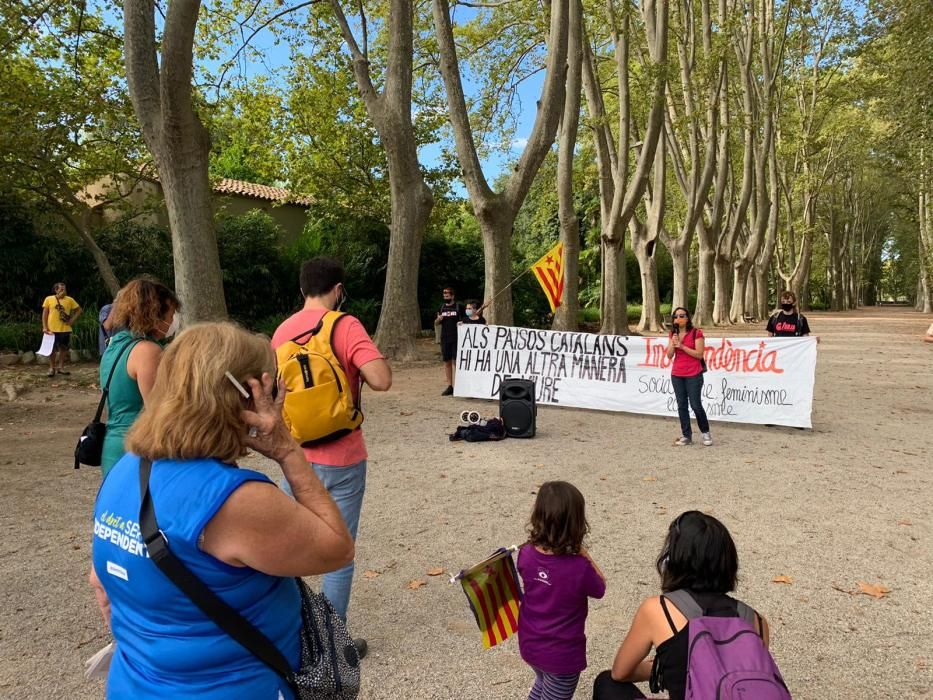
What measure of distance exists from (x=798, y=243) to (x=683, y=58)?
37387 mm

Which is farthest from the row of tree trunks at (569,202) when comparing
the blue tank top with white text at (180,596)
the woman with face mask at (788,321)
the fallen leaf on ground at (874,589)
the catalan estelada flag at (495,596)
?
the blue tank top with white text at (180,596)

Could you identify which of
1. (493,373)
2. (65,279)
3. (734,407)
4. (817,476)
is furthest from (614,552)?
(65,279)

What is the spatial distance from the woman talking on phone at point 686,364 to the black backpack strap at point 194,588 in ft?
23.7

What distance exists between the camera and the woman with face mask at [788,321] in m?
9.97

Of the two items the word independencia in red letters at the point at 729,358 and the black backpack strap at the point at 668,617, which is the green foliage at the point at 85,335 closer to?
the word independencia in red letters at the point at 729,358

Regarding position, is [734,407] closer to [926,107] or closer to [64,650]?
[64,650]

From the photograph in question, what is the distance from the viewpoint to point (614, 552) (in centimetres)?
477

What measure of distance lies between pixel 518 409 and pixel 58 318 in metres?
10.3

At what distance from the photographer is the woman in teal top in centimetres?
298

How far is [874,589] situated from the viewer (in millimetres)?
4141

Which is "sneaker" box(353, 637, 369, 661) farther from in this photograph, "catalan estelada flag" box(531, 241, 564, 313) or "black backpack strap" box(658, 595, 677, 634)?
"catalan estelada flag" box(531, 241, 564, 313)

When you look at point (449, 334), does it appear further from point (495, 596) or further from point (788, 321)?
point (495, 596)

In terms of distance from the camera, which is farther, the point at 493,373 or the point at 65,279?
the point at 65,279

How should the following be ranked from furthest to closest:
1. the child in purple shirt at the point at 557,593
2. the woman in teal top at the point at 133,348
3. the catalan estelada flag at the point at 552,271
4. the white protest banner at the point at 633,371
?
the catalan estelada flag at the point at 552,271 < the white protest banner at the point at 633,371 < the woman in teal top at the point at 133,348 < the child in purple shirt at the point at 557,593
